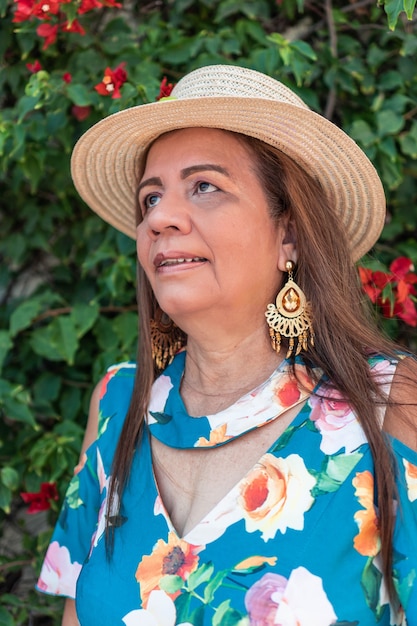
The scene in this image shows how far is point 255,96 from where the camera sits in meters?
1.76

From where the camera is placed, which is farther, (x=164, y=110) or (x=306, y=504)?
(x=164, y=110)

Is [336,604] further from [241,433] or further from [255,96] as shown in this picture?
[255,96]

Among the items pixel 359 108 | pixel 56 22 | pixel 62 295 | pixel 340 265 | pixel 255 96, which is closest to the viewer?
pixel 255 96

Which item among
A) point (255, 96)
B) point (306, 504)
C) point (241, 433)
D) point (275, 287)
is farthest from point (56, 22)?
point (306, 504)

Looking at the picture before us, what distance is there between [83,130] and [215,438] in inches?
47.7

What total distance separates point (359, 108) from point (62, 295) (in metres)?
1.20

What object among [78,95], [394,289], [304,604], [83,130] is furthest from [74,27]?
[304,604]

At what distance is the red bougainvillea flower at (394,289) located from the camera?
2270mm

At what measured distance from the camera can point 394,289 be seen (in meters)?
2.37

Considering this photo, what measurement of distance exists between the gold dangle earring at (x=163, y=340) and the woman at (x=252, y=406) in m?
0.05

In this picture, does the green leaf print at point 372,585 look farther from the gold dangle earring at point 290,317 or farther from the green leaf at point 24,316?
the green leaf at point 24,316

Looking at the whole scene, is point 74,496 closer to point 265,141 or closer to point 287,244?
point 287,244

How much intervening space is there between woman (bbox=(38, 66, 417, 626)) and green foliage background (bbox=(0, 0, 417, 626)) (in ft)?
1.22

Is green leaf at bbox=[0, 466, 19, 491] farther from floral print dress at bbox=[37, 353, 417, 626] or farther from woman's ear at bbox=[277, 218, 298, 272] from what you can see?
woman's ear at bbox=[277, 218, 298, 272]
